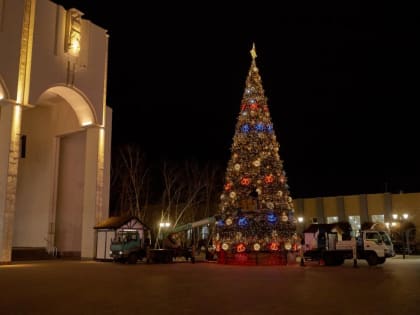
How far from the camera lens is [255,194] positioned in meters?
23.6

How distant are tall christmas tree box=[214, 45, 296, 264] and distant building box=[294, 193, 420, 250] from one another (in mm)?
20536

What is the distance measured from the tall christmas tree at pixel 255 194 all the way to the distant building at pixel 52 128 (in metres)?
10.2

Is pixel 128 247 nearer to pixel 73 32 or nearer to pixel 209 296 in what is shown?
pixel 73 32

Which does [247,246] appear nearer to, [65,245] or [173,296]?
[173,296]

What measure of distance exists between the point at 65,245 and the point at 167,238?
7.52 m

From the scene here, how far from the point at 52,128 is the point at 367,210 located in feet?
104

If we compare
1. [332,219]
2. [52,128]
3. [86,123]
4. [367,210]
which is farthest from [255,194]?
[332,219]

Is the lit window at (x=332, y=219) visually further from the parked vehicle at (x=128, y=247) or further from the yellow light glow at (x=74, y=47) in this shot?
the yellow light glow at (x=74, y=47)

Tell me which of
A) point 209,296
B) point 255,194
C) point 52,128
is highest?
point 52,128

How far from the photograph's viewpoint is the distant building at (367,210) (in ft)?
144

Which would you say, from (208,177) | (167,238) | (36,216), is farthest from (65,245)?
(208,177)

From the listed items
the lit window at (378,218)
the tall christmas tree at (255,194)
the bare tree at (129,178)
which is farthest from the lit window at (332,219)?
the tall christmas tree at (255,194)

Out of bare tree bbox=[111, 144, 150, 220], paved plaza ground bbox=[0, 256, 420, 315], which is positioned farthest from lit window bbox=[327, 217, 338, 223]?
paved plaza ground bbox=[0, 256, 420, 315]

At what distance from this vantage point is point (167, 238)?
99.1 feet
